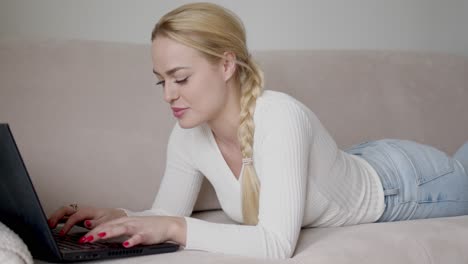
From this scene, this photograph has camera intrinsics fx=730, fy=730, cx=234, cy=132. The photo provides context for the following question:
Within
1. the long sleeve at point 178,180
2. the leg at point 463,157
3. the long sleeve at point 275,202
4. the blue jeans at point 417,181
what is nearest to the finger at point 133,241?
the long sleeve at point 275,202

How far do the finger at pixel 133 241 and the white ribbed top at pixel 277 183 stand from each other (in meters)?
0.11

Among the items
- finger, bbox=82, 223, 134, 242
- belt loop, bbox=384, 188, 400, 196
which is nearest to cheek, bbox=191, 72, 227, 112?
finger, bbox=82, 223, 134, 242

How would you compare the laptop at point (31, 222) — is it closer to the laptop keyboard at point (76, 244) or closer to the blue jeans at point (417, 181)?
the laptop keyboard at point (76, 244)

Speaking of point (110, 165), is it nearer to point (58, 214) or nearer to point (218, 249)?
point (58, 214)

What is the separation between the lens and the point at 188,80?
160 cm

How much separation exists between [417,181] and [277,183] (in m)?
0.60

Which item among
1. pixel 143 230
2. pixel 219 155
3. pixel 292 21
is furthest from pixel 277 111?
pixel 292 21

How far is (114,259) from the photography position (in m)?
1.36

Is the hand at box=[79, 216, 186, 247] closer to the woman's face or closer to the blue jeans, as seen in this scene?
the woman's face

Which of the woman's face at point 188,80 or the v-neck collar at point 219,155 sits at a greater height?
the woman's face at point 188,80

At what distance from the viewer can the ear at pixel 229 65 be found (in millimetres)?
1652

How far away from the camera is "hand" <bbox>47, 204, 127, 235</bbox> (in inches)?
64.9

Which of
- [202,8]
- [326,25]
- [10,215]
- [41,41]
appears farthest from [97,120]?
[326,25]

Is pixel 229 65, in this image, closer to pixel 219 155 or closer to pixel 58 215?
pixel 219 155
